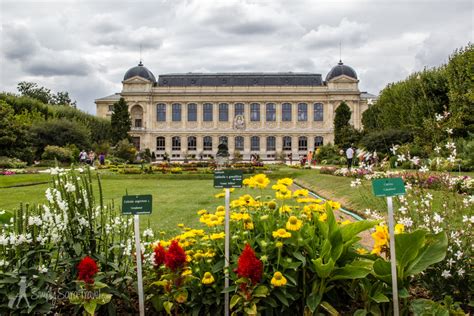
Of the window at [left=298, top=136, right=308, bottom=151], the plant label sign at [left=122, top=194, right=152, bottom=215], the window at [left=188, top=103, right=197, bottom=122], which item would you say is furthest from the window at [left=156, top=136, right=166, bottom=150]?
the plant label sign at [left=122, top=194, right=152, bottom=215]

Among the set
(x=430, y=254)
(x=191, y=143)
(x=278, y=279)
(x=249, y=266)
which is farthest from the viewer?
(x=191, y=143)

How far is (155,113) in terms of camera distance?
6147cm

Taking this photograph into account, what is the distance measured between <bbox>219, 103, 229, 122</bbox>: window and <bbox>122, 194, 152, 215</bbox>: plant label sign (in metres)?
58.1

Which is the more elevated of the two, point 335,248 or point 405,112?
Answer: point 405,112

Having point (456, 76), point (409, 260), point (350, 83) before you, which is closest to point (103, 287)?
point (409, 260)

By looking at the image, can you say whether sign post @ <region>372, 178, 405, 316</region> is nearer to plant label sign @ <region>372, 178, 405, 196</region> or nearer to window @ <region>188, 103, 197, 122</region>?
plant label sign @ <region>372, 178, 405, 196</region>

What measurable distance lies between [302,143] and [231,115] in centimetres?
1026

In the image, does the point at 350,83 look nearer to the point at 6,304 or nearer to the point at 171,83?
the point at 171,83

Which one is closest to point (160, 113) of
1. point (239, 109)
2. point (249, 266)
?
point (239, 109)

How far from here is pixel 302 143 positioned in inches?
2409

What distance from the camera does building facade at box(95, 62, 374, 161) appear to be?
60.6 meters

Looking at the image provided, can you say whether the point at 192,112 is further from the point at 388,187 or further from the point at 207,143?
the point at 388,187

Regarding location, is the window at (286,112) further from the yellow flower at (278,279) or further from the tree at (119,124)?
the yellow flower at (278,279)

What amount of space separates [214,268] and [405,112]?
97.1 feet
